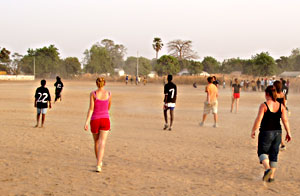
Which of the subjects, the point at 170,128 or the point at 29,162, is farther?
the point at 170,128

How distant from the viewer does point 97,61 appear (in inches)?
3920

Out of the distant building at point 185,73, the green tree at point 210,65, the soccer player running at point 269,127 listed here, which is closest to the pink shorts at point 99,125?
the soccer player running at point 269,127

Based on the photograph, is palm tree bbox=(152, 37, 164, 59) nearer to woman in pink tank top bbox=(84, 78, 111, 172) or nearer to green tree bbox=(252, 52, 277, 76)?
green tree bbox=(252, 52, 277, 76)

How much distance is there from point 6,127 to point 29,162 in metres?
4.68

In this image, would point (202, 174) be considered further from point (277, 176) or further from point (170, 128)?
point (170, 128)

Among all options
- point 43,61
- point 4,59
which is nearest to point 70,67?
point 43,61

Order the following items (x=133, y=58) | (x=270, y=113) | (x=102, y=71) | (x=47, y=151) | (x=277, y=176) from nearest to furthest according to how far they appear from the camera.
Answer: (x=270, y=113)
(x=277, y=176)
(x=47, y=151)
(x=102, y=71)
(x=133, y=58)

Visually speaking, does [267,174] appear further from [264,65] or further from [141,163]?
[264,65]

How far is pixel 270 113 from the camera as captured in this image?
5.22m

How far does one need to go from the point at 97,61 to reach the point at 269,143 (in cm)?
9629

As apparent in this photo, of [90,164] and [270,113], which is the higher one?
[270,113]

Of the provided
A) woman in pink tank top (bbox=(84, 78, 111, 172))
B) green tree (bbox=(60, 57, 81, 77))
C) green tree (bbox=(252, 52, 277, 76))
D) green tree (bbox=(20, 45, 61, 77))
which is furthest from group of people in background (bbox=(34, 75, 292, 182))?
green tree (bbox=(60, 57, 81, 77))

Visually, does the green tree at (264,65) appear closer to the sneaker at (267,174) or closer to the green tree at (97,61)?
the green tree at (97,61)

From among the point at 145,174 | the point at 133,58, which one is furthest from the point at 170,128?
the point at 133,58
